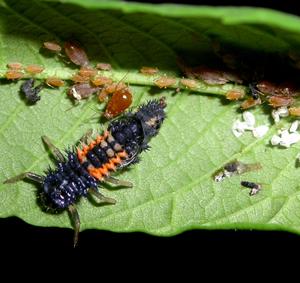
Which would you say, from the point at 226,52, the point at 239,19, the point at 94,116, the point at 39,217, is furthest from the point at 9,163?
the point at 239,19

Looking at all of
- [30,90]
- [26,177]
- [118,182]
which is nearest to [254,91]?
[118,182]

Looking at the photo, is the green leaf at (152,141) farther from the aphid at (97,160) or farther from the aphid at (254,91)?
the aphid at (254,91)

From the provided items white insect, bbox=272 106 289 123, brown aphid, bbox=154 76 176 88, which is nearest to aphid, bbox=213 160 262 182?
white insect, bbox=272 106 289 123

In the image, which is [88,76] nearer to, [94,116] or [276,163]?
[94,116]

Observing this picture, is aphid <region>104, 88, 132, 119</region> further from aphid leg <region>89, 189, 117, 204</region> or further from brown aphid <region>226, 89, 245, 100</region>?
brown aphid <region>226, 89, 245, 100</region>

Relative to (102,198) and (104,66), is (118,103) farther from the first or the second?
(102,198)
